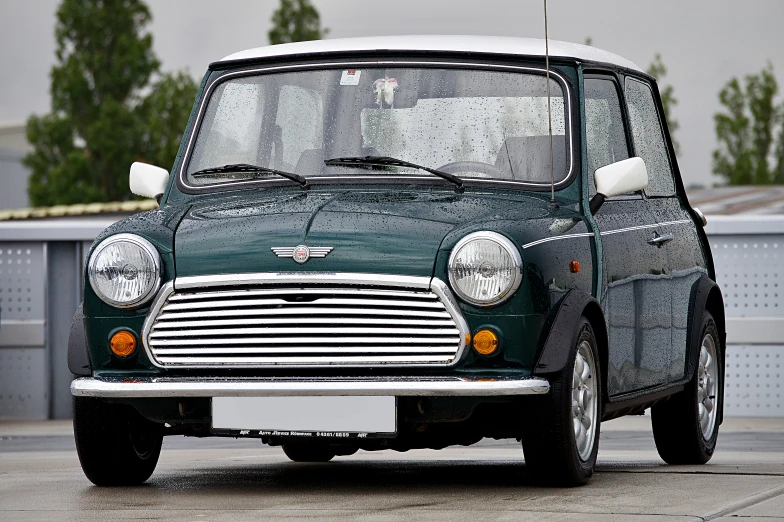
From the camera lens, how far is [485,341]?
6.70 meters

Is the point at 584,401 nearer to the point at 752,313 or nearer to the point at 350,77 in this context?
the point at 350,77

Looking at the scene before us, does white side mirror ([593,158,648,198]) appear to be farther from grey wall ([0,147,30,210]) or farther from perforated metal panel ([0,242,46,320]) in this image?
grey wall ([0,147,30,210])

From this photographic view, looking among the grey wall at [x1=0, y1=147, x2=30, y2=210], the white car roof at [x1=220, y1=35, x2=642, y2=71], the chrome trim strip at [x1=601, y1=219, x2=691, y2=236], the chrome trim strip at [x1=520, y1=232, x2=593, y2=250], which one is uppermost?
the grey wall at [x1=0, y1=147, x2=30, y2=210]

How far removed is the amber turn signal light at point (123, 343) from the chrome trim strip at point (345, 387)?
0.22 m

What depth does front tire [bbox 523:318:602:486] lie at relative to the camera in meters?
6.82

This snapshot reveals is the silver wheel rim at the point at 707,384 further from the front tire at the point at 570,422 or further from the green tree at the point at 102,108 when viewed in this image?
the green tree at the point at 102,108

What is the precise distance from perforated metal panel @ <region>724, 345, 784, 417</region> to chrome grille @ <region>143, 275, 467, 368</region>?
784 cm

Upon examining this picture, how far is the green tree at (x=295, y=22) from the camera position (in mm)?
59406

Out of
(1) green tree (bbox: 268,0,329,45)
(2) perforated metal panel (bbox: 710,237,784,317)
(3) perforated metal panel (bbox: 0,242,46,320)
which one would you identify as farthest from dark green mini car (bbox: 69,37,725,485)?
(1) green tree (bbox: 268,0,329,45)

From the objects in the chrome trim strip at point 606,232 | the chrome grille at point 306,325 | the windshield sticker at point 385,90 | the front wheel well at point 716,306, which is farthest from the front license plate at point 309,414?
the front wheel well at point 716,306

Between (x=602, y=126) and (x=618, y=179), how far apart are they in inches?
23.1

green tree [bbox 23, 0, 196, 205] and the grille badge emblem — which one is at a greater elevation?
green tree [bbox 23, 0, 196, 205]

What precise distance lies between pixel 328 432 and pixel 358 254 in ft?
2.32

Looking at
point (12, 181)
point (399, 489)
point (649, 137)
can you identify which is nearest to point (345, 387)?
point (399, 489)
